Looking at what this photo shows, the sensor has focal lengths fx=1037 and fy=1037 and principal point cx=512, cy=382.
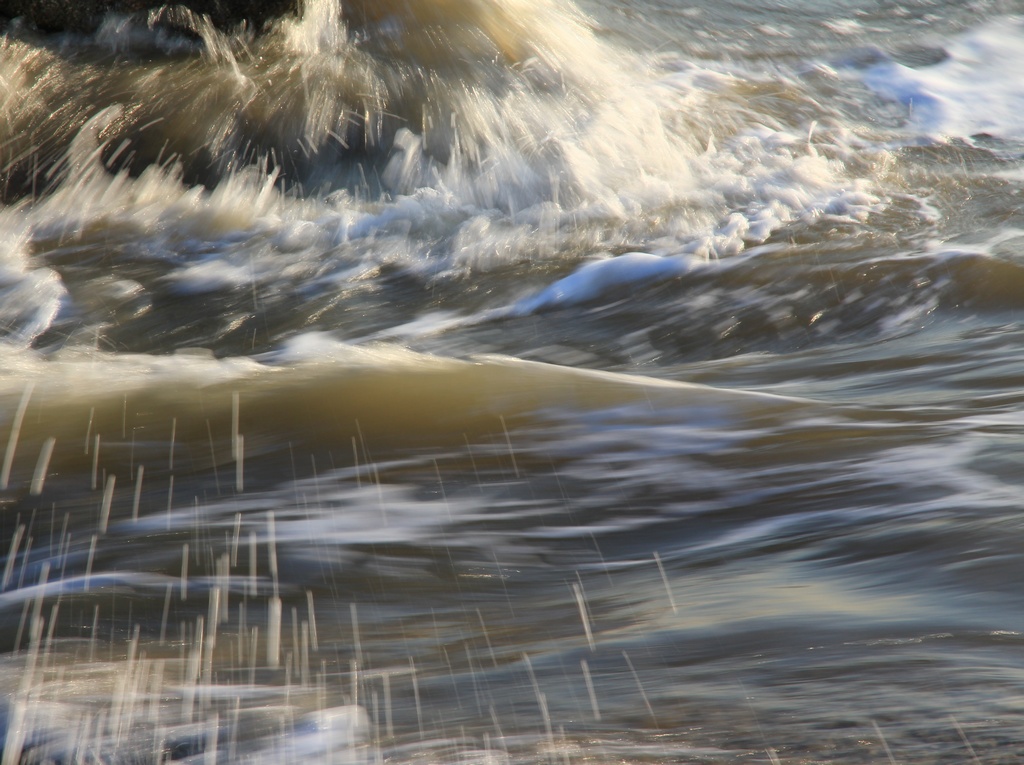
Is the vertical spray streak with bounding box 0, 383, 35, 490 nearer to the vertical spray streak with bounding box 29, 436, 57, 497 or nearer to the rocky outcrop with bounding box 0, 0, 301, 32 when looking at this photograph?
the vertical spray streak with bounding box 29, 436, 57, 497

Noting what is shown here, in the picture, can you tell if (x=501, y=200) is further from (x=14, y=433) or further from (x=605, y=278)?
(x=14, y=433)

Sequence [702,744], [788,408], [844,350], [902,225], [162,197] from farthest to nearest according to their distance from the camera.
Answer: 1. [162,197]
2. [902,225]
3. [844,350]
4. [788,408]
5. [702,744]

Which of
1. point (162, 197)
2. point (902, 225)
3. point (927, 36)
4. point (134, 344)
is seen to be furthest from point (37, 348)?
point (927, 36)

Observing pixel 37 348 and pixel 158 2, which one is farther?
pixel 158 2

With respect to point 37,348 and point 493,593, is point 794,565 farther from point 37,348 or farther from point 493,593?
point 37,348

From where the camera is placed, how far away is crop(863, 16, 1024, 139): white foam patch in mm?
7164

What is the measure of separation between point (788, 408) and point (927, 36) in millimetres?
7572

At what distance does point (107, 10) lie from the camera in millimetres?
6270

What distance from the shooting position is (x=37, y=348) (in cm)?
409

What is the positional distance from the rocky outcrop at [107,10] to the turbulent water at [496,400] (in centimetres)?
10

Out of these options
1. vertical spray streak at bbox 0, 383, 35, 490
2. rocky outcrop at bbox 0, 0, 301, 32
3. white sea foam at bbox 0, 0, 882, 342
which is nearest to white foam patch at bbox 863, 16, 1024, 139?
white sea foam at bbox 0, 0, 882, 342

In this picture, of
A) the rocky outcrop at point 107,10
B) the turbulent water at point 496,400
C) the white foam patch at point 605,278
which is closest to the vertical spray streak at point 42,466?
the turbulent water at point 496,400

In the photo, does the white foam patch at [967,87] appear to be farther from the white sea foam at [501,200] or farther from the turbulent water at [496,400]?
the white sea foam at [501,200]

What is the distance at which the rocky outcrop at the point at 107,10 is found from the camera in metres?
6.17
